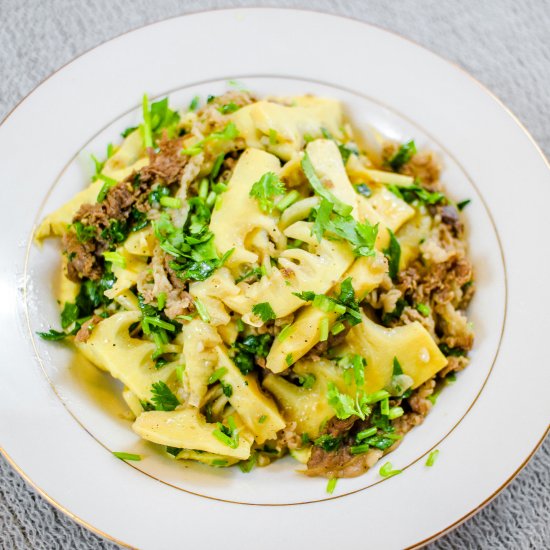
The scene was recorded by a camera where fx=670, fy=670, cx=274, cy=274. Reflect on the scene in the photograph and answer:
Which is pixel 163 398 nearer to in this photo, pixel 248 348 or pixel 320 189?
pixel 248 348

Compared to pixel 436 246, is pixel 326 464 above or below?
below

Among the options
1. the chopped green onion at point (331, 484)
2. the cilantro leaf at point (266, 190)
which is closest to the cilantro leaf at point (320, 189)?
the cilantro leaf at point (266, 190)

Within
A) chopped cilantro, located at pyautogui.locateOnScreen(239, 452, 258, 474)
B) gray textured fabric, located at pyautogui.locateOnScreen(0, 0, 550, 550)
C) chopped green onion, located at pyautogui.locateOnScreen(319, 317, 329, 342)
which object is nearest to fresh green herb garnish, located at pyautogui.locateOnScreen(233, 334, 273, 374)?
chopped green onion, located at pyautogui.locateOnScreen(319, 317, 329, 342)

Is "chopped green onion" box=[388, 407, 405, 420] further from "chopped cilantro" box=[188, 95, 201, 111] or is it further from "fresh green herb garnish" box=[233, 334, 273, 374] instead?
"chopped cilantro" box=[188, 95, 201, 111]

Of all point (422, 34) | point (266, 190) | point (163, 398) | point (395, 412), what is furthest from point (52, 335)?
point (422, 34)

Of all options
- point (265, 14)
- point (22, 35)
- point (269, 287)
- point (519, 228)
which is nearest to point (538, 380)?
point (519, 228)

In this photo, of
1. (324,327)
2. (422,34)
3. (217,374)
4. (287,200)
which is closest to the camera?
(324,327)

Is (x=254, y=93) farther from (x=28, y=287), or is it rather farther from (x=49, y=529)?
(x=49, y=529)
